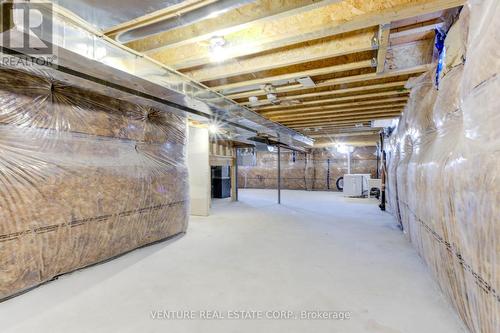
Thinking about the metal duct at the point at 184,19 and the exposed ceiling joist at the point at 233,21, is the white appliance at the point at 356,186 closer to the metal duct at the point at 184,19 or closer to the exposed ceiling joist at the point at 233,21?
the exposed ceiling joist at the point at 233,21

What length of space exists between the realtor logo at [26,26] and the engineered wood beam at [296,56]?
147cm

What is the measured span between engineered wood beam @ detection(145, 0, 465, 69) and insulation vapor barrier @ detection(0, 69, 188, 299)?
840 millimetres

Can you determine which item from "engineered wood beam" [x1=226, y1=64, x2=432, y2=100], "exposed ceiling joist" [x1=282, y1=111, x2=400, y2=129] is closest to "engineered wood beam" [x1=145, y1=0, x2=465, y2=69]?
"engineered wood beam" [x1=226, y1=64, x2=432, y2=100]

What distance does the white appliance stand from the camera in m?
7.96

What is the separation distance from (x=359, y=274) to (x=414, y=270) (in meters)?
0.53

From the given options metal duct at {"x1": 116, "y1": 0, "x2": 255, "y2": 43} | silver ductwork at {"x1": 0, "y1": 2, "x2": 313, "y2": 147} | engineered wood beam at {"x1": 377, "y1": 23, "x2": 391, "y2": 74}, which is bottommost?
silver ductwork at {"x1": 0, "y1": 2, "x2": 313, "y2": 147}

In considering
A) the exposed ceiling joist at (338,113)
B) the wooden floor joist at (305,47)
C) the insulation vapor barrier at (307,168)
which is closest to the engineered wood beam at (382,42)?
the wooden floor joist at (305,47)

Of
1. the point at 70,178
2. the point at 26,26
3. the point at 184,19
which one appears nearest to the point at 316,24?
the point at 184,19

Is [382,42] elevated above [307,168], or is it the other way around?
[382,42]

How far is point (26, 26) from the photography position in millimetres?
1322

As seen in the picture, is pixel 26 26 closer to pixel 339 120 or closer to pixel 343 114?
pixel 343 114

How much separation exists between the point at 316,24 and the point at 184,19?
94 cm

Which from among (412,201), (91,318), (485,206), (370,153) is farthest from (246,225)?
(370,153)

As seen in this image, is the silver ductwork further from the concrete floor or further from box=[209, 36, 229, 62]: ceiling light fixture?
the concrete floor
